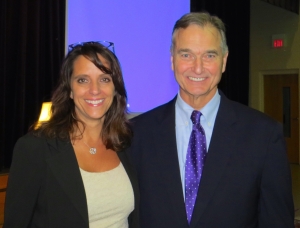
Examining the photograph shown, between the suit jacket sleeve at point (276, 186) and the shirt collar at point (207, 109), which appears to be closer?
the suit jacket sleeve at point (276, 186)

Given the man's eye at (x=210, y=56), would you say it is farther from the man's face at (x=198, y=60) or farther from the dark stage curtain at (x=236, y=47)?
the dark stage curtain at (x=236, y=47)

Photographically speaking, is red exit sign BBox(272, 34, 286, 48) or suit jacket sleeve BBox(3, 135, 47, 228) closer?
suit jacket sleeve BBox(3, 135, 47, 228)

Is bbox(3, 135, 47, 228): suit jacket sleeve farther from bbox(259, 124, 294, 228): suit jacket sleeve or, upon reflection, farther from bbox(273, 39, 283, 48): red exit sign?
bbox(273, 39, 283, 48): red exit sign

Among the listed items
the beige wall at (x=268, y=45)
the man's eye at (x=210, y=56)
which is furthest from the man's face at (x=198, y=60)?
the beige wall at (x=268, y=45)

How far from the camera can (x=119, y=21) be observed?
174 inches

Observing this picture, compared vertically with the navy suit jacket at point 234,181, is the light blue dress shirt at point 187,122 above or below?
above

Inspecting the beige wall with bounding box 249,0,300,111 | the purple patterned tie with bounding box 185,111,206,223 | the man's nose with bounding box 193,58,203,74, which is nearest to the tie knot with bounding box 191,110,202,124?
the purple patterned tie with bounding box 185,111,206,223

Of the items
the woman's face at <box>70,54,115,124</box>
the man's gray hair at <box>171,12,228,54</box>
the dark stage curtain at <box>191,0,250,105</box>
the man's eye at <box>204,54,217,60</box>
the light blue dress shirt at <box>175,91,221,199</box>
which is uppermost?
the dark stage curtain at <box>191,0,250,105</box>

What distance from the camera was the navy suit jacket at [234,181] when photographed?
1599 millimetres

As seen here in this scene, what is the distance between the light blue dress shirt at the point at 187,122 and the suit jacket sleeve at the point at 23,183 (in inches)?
22.6

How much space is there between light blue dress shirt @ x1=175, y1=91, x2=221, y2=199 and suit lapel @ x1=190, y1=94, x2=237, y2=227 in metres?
0.03

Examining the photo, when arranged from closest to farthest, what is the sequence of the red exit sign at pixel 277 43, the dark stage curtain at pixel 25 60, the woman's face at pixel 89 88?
the woman's face at pixel 89 88, the dark stage curtain at pixel 25 60, the red exit sign at pixel 277 43

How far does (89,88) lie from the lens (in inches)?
73.9

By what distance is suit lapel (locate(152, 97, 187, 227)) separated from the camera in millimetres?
1621
